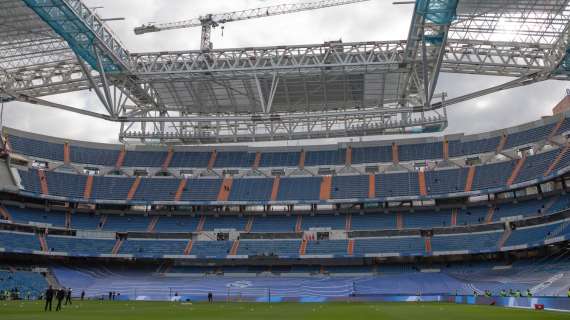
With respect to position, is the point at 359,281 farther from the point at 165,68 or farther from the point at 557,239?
the point at 165,68

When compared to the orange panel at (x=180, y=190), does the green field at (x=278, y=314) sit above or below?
below

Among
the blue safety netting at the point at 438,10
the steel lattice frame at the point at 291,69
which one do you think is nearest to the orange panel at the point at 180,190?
the steel lattice frame at the point at 291,69

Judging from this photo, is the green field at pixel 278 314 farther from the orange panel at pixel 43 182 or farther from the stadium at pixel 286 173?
the orange panel at pixel 43 182

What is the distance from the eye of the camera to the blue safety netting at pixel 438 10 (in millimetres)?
29469

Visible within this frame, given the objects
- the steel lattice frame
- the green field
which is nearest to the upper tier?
the steel lattice frame

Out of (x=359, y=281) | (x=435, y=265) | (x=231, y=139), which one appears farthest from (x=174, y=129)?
(x=435, y=265)

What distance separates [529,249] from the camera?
4775 cm

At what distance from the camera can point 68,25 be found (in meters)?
34.5

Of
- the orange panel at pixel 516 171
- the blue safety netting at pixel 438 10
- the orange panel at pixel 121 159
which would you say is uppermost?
the blue safety netting at pixel 438 10

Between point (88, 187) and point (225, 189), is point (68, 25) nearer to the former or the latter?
point (88, 187)

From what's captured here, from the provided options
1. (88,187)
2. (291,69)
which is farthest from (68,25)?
(88,187)

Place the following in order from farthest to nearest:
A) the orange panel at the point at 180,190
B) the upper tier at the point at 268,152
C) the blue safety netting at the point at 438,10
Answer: the orange panel at the point at 180,190 < the upper tier at the point at 268,152 < the blue safety netting at the point at 438,10

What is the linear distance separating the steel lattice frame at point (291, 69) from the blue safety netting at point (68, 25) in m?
0.10

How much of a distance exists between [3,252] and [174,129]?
21.4 meters
